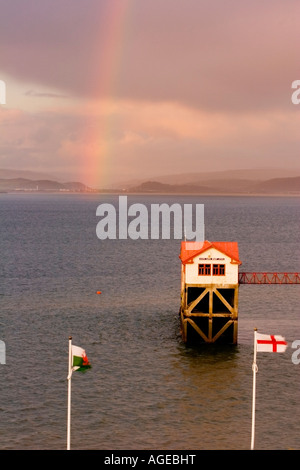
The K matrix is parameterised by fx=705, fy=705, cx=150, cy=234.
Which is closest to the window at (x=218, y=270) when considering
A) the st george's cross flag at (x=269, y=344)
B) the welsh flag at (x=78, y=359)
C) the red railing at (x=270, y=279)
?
the red railing at (x=270, y=279)

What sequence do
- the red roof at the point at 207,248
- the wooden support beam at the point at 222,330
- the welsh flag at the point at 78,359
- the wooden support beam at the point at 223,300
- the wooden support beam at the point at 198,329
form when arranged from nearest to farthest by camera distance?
the welsh flag at the point at 78,359
the red roof at the point at 207,248
the wooden support beam at the point at 223,300
the wooden support beam at the point at 222,330
the wooden support beam at the point at 198,329

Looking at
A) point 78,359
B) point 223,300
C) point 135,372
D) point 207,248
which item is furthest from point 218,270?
point 78,359

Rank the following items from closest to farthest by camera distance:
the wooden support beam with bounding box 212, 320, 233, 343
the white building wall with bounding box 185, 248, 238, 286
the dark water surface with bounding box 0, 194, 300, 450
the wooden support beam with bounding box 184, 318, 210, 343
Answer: the dark water surface with bounding box 0, 194, 300, 450 < the white building wall with bounding box 185, 248, 238, 286 < the wooden support beam with bounding box 212, 320, 233, 343 < the wooden support beam with bounding box 184, 318, 210, 343

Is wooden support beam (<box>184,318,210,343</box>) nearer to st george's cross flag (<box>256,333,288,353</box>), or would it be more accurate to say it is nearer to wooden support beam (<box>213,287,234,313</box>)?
wooden support beam (<box>213,287,234,313</box>)

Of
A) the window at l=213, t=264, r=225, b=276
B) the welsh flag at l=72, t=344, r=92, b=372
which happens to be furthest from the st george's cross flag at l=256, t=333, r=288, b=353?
the window at l=213, t=264, r=225, b=276

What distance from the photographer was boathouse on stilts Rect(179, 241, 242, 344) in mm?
58250

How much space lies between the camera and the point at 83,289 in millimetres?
86812

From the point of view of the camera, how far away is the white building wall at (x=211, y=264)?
58219 mm

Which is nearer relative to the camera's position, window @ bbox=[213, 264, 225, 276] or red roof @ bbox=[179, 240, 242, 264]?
red roof @ bbox=[179, 240, 242, 264]

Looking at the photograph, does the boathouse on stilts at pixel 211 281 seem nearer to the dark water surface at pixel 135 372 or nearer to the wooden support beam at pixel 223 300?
the wooden support beam at pixel 223 300
